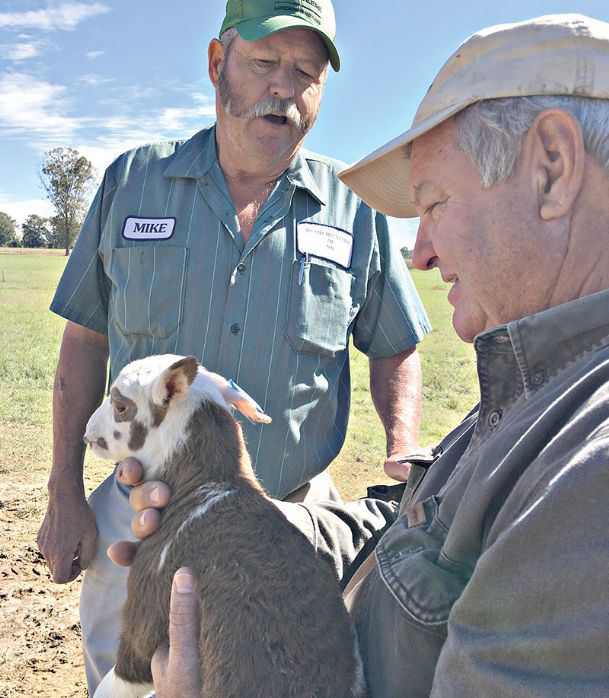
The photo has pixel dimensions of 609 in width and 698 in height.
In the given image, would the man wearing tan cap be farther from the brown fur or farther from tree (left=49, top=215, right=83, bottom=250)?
tree (left=49, top=215, right=83, bottom=250)

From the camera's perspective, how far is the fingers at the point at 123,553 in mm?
3246

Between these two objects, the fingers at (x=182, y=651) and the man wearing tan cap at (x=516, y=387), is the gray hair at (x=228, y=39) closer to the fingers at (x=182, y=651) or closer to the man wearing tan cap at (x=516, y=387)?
the man wearing tan cap at (x=516, y=387)

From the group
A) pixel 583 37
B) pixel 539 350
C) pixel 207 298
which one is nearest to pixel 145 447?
pixel 207 298

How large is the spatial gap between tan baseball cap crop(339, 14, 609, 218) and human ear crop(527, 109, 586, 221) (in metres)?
0.08

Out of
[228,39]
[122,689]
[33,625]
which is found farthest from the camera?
[33,625]

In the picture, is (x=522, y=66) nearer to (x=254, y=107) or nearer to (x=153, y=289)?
(x=254, y=107)

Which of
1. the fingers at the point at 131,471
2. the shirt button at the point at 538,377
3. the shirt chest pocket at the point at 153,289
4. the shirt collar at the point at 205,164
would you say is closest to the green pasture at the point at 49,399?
the shirt chest pocket at the point at 153,289

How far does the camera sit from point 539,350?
1.79 meters

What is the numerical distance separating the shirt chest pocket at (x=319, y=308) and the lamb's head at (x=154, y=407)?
0.63 metres

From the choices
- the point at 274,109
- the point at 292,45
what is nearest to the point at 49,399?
the point at 274,109

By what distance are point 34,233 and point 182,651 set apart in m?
103

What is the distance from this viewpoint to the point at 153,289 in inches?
158

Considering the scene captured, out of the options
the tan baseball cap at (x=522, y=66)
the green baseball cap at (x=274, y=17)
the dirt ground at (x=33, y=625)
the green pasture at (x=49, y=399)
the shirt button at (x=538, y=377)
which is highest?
the green baseball cap at (x=274, y=17)

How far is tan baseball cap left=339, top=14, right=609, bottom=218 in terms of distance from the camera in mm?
1817
